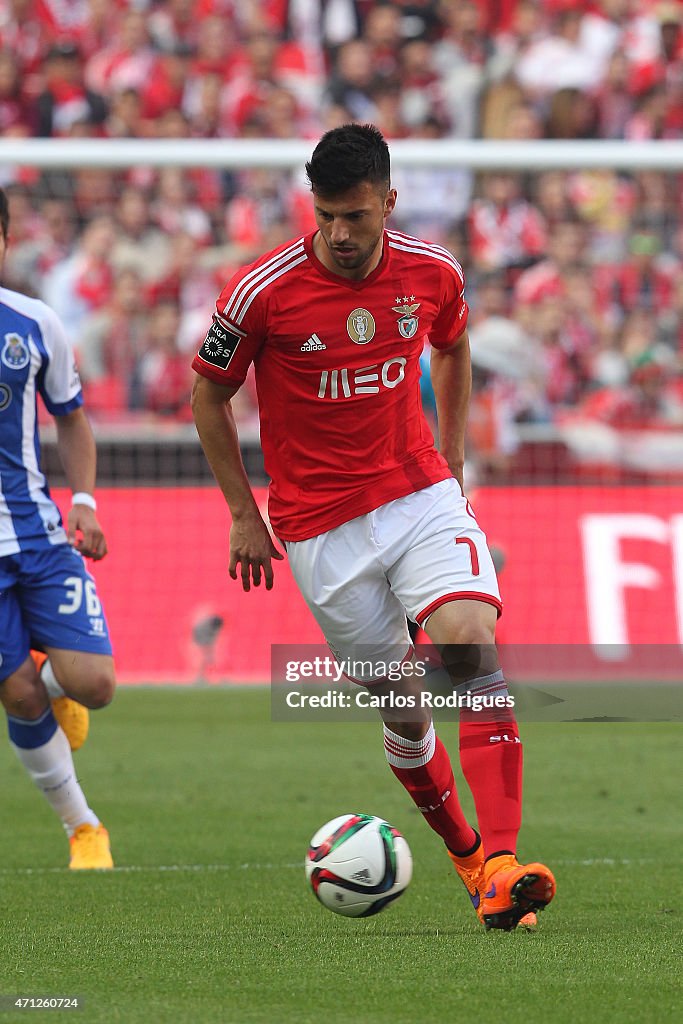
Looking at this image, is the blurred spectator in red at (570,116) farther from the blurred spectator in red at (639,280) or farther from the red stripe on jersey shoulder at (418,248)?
the red stripe on jersey shoulder at (418,248)

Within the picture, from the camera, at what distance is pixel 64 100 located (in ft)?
56.0

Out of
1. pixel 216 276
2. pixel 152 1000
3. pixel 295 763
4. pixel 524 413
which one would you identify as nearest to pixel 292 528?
pixel 152 1000

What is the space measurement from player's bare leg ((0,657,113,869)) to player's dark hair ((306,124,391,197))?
250 cm

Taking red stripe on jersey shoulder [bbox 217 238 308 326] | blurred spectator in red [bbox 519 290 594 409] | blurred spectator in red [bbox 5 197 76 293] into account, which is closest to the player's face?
red stripe on jersey shoulder [bbox 217 238 308 326]

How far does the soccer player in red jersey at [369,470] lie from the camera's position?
521cm

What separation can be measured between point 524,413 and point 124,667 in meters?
3.83

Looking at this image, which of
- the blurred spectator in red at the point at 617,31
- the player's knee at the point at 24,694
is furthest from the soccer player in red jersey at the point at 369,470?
the blurred spectator in red at the point at 617,31

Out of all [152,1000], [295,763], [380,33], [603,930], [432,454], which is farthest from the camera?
[380,33]

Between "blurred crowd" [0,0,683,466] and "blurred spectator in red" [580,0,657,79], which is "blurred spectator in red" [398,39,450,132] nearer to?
"blurred crowd" [0,0,683,466]

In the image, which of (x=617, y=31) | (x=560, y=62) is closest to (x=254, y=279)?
(x=560, y=62)

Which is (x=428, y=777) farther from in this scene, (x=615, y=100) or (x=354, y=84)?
(x=615, y=100)

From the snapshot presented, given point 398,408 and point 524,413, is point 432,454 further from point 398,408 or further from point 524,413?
point 524,413

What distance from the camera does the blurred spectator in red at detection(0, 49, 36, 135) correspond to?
17.2 meters

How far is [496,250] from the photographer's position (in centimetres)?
1475
